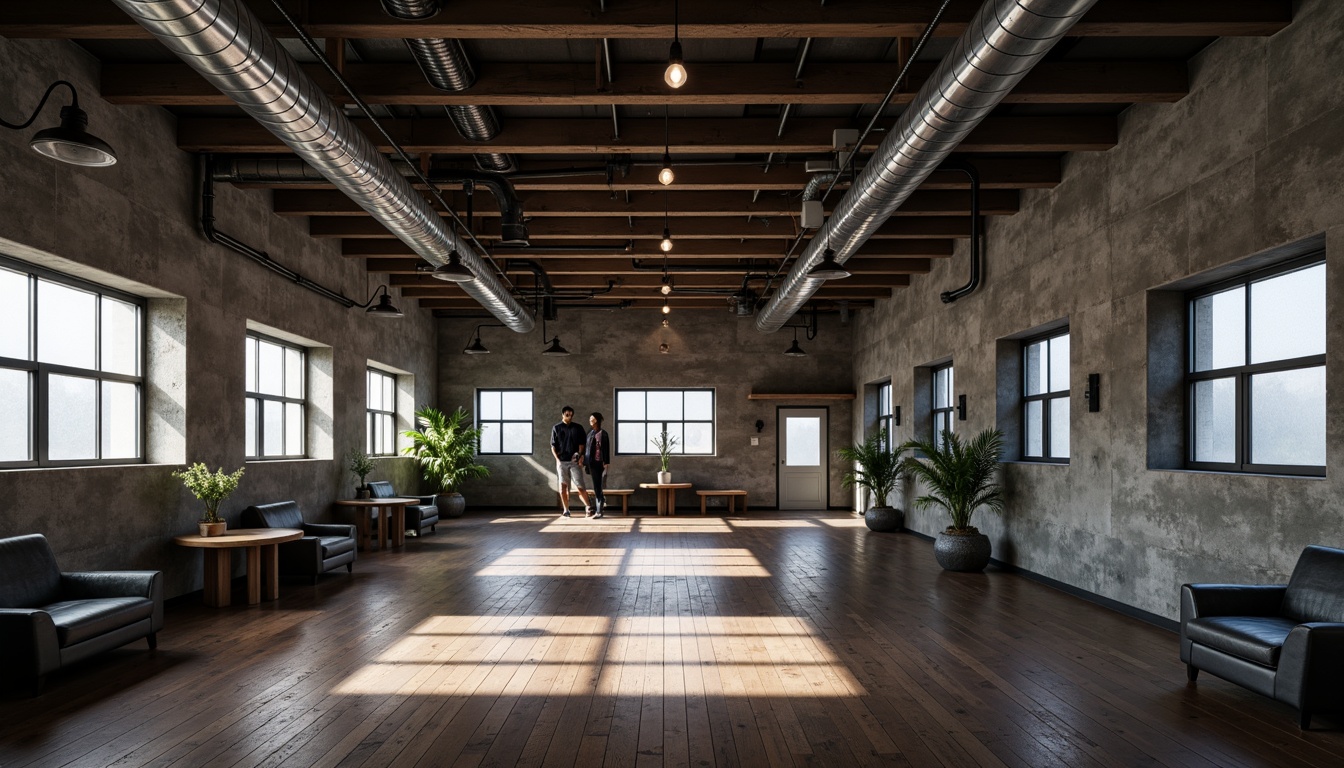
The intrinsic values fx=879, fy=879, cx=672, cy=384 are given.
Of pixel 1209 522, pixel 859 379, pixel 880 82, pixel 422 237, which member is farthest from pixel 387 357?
pixel 1209 522

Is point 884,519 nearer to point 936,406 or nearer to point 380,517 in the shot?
point 936,406

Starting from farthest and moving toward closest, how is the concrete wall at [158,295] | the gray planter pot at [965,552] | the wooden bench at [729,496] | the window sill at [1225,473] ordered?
the wooden bench at [729,496] < the gray planter pot at [965,552] < the concrete wall at [158,295] < the window sill at [1225,473]

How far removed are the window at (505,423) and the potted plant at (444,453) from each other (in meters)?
1.37

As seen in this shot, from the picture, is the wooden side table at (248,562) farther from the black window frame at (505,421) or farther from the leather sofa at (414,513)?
the black window frame at (505,421)

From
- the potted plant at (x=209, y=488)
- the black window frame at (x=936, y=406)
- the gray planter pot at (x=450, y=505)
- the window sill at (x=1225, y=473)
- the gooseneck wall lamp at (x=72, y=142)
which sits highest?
the gooseneck wall lamp at (x=72, y=142)

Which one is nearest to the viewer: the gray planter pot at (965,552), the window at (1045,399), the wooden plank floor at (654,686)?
the wooden plank floor at (654,686)

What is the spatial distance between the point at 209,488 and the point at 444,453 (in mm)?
7209

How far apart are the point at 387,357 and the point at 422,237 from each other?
5.36 m

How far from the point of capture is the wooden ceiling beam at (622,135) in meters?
6.69

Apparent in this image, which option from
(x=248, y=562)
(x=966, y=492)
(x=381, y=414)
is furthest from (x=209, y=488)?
(x=966, y=492)

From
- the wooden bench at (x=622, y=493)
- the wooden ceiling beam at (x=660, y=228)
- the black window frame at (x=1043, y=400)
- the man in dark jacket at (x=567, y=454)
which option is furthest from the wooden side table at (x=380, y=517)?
the black window frame at (x=1043, y=400)

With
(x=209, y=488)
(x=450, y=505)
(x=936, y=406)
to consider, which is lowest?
(x=450, y=505)

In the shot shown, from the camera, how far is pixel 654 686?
4496 mm

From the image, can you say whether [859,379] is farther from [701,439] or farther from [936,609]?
[936,609]
